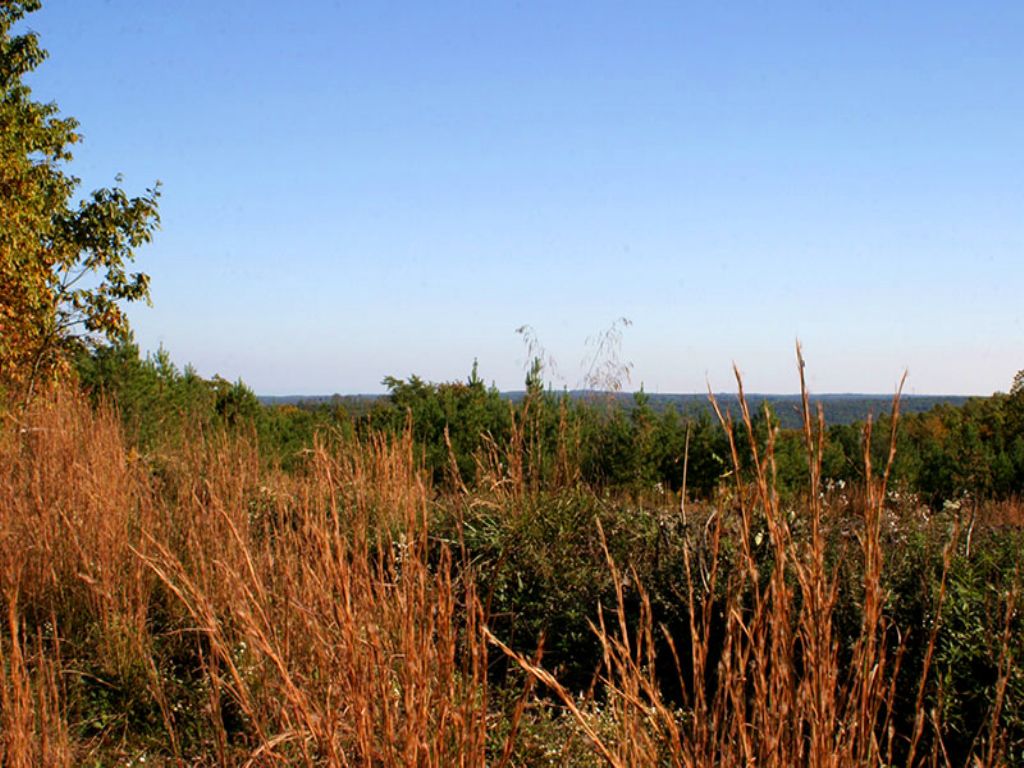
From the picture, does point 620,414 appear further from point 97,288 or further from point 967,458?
point 97,288

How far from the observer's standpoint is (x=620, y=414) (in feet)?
28.9

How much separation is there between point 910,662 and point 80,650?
12.0ft

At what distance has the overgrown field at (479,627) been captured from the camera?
5.51ft

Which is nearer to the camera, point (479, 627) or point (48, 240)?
point (479, 627)

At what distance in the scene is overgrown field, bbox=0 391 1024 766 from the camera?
5.51ft

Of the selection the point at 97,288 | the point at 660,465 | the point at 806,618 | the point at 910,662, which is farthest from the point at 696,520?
the point at 97,288

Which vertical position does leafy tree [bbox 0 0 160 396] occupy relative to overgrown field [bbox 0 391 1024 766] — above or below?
above

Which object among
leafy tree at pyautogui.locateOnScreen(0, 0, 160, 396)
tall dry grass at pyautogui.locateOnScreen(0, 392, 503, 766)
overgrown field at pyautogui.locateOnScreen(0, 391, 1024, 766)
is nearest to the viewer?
overgrown field at pyautogui.locateOnScreen(0, 391, 1024, 766)

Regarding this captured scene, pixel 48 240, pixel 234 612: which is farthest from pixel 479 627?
pixel 48 240

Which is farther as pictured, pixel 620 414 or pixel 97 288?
pixel 620 414

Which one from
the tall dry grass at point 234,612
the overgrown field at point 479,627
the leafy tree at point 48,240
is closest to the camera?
the overgrown field at point 479,627

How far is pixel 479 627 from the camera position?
2.40 metres

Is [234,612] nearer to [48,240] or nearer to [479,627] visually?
[479,627]

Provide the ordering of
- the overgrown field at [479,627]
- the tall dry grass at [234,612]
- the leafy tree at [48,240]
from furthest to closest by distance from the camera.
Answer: the leafy tree at [48,240] < the tall dry grass at [234,612] < the overgrown field at [479,627]
